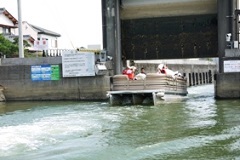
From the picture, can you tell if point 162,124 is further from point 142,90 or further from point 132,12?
point 132,12

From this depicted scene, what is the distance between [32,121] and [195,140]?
693 cm

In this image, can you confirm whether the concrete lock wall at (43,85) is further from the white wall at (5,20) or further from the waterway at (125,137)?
the white wall at (5,20)

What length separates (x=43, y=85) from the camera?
27328 millimetres

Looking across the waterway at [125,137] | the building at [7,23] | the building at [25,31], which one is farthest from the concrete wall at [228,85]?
the building at [7,23]

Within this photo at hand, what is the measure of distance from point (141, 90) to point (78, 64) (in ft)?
22.8

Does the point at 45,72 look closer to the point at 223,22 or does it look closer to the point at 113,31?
the point at 113,31

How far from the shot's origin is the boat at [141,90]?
2098 centimetres

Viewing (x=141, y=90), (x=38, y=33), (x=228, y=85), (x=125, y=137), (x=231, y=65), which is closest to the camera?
(x=125, y=137)

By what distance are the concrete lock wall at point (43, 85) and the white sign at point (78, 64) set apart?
0.34 m

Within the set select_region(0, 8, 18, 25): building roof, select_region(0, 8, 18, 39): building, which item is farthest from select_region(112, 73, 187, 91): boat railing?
select_region(0, 8, 18, 25): building roof

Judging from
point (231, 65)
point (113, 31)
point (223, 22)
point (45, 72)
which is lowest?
point (45, 72)

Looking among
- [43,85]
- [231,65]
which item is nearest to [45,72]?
[43,85]

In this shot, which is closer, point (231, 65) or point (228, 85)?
point (228, 85)

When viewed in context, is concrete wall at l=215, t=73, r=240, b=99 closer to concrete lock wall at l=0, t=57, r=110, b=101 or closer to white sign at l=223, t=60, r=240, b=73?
white sign at l=223, t=60, r=240, b=73
